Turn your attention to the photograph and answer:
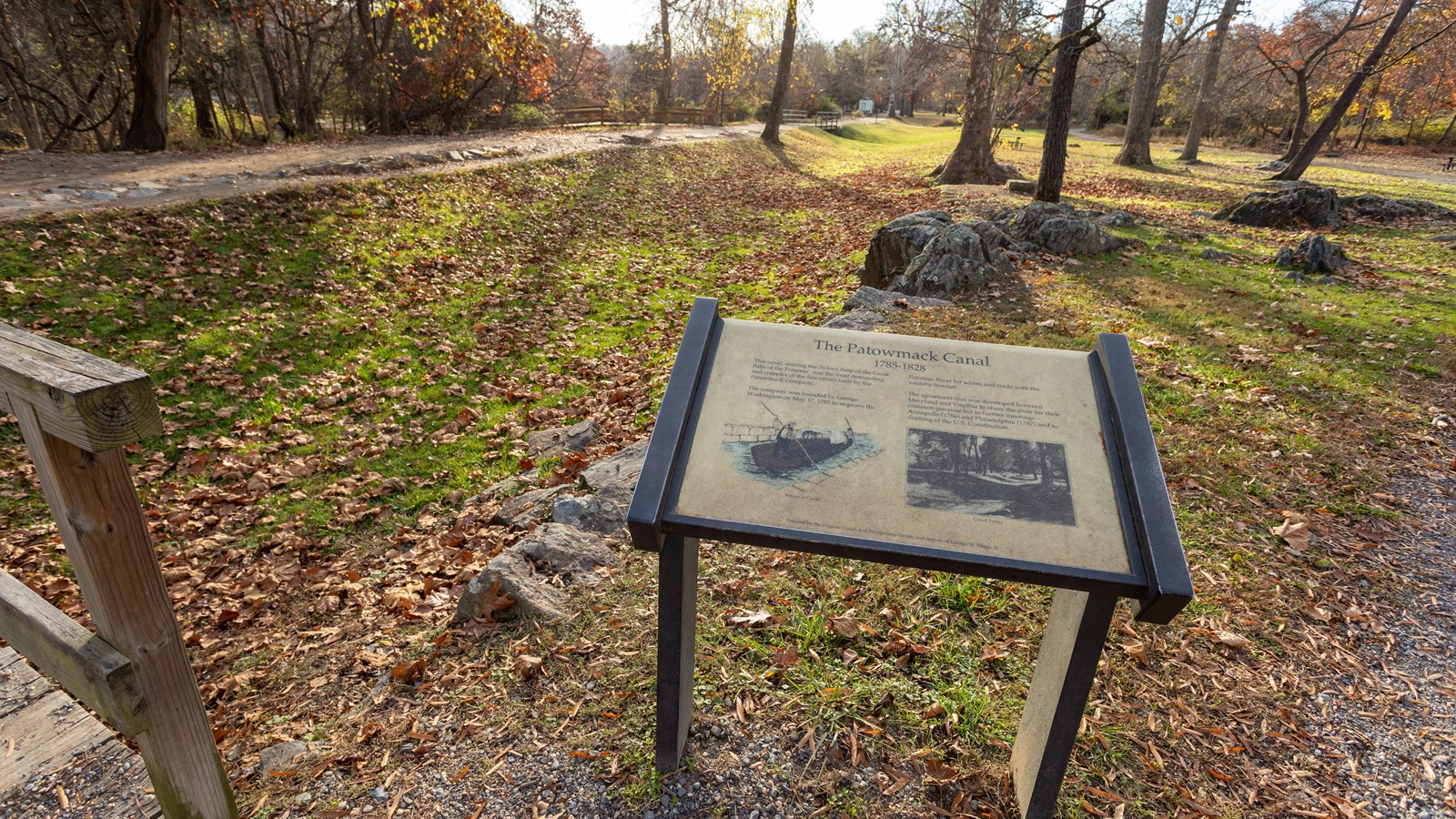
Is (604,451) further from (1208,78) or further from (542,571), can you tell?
(1208,78)

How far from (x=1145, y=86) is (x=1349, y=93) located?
5.87 metres

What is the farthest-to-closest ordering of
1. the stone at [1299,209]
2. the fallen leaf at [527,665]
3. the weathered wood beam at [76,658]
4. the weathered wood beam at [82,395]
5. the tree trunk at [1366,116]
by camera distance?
the tree trunk at [1366,116], the stone at [1299,209], the fallen leaf at [527,665], the weathered wood beam at [76,658], the weathered wood beam at [82,395]

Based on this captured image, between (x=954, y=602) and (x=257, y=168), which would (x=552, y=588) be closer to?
(x=954, y=602)

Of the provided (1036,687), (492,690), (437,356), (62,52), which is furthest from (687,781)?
(62,52)

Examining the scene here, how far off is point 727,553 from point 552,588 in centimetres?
105

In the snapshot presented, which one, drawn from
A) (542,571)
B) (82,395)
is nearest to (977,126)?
(542,571)

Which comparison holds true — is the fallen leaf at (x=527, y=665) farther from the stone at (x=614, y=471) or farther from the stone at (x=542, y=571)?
the stone at (x=614, y=471)

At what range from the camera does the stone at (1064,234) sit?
33.1ft

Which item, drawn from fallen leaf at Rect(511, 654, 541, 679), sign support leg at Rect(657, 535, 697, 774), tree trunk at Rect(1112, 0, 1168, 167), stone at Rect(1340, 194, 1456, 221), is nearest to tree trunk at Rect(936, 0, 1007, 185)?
tree trunk at Rect(1112, 0, 1168, 167)

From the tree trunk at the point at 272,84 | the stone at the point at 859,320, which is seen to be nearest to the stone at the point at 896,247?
the stone at the point at 859,320

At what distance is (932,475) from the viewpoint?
7.06 feet

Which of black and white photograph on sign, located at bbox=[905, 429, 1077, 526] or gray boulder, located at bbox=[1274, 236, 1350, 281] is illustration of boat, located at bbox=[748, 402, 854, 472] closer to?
black and white photograph on sign, located at bbox=[905, 429, 1077, 526]

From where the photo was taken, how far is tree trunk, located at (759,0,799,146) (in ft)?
78.1

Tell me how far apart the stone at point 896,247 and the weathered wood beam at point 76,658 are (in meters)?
8.47
